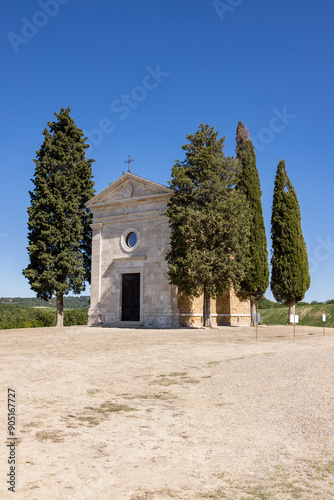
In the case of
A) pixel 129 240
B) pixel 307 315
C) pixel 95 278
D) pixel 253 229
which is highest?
pixel 253 229

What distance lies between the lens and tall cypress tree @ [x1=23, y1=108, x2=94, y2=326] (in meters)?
27.3

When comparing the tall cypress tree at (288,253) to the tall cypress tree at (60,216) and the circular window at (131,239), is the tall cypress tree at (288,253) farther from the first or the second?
the tall cypress tree at (60,216)

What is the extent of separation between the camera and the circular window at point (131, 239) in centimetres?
2730

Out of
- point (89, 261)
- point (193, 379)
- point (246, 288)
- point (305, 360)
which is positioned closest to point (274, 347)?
point (305, 360)

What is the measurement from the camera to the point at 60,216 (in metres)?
27.8

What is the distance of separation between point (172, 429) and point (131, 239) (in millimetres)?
22282

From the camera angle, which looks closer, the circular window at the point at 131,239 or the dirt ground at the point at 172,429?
the dirt ground at the point at 172,429

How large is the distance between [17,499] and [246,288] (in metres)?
25.1

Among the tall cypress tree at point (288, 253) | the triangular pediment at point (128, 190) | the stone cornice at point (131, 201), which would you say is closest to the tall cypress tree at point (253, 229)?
the tall cypress tree at point (288, 253)

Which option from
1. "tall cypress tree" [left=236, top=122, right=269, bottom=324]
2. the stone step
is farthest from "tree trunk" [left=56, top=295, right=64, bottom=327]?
"tall cypress tree" [left=236, top=122, right=269, bottom=324]

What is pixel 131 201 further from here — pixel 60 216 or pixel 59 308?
pixel 59 308

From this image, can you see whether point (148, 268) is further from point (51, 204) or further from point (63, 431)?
point (63, 431)

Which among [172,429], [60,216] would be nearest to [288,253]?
[60,216]

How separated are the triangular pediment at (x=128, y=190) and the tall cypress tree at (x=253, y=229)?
6.00m
